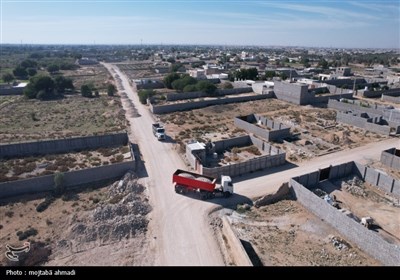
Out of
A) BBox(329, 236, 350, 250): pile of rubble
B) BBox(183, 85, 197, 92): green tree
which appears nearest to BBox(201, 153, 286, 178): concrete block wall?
BBox(329, 236, 350, 250): pile of rubble

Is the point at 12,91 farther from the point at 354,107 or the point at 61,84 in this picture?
the point at 354,107

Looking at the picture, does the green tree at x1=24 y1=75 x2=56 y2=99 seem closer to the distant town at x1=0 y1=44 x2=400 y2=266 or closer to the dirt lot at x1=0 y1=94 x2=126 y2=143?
the dirt lot at x1=0 y1=94 x2=126 y2=143

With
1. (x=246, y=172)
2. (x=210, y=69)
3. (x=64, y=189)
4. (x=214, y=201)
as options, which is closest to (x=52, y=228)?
(x=64, y=189)

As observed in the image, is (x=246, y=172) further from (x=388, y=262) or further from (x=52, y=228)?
(x=52, y=228)

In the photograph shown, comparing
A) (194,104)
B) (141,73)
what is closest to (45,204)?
(194,104)

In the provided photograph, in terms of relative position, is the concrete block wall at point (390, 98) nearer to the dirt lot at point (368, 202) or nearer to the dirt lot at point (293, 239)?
the dirt lot at point (368, 202)
